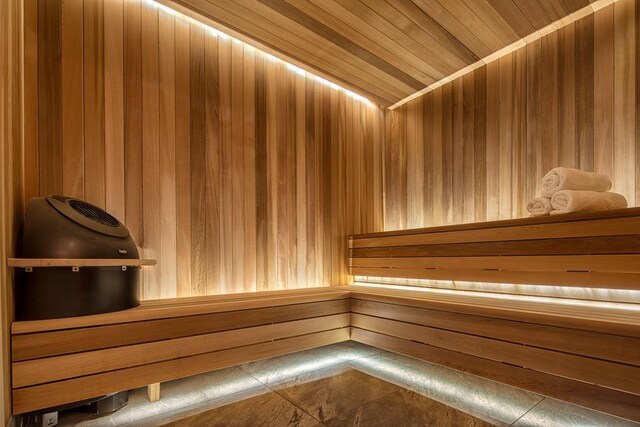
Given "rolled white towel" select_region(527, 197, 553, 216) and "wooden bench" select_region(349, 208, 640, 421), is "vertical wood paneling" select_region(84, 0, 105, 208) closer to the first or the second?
"wooden bench" select_region(349, 208, 640, 421)

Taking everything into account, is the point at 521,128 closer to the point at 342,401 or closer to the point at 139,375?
the point at 342,401

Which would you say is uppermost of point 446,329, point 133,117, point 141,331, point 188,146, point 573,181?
point 133,117

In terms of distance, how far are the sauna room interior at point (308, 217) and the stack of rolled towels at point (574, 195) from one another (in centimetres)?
1

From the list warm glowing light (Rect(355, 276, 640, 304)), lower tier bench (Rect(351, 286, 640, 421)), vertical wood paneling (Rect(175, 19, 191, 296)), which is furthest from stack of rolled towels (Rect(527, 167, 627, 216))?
vertical wood paneling (Rect(175, 19, 191, 296))

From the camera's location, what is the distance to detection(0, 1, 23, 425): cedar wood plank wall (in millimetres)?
1075

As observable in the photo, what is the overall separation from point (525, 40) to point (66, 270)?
3.05 metres

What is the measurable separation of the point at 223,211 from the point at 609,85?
2.56m

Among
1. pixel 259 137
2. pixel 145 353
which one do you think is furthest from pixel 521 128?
pixel 145 353

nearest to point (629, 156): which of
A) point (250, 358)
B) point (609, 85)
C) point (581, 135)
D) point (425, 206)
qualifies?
point (581, 135)

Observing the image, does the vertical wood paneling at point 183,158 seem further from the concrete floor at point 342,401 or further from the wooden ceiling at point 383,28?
the concrete floor at point 342,401

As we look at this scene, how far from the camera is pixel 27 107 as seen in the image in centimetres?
158

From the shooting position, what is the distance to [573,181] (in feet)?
5.83

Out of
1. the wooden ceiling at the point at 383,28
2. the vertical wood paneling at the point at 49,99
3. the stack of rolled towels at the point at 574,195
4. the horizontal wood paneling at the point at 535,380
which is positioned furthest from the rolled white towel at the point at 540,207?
the vertical wood paneling at the point at 49,99

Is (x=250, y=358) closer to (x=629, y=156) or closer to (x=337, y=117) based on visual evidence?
(x=337, y=117)
